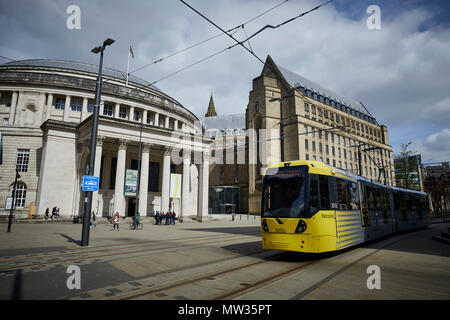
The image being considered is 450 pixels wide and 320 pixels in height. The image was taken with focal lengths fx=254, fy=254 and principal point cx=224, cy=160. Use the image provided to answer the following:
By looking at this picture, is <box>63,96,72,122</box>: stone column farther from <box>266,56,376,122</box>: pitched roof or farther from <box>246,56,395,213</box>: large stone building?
<box>266,56,376,122</box>: pitched roof

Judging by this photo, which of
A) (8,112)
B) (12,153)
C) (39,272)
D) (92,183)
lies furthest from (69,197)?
(39,272)

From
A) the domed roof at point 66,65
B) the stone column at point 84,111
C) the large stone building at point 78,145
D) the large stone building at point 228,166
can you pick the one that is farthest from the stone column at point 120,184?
the domed roof at point 66,65

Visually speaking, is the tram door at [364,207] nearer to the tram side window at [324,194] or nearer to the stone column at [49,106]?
the tram side window at [324,194]

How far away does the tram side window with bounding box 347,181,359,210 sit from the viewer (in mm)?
10328

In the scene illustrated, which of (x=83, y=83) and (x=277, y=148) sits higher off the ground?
(x=83, y=83)

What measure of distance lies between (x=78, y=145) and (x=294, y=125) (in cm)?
4008

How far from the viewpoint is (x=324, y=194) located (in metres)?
8.66

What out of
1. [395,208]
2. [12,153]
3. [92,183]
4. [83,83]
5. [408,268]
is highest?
[83,83]

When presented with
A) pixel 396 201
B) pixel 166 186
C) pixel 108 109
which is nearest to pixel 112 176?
pixel 166 186

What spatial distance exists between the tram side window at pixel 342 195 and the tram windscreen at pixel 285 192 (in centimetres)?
208
